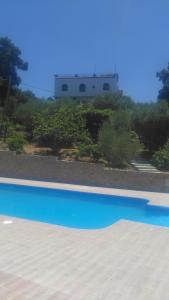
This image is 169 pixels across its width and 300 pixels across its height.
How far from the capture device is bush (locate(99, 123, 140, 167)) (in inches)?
562

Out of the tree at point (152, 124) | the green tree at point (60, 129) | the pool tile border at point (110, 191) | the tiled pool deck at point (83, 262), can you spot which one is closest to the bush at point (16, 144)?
Result: the green tree at point (60, 129)

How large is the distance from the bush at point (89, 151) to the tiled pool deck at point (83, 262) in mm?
8138

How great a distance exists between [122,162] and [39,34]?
9587 mm

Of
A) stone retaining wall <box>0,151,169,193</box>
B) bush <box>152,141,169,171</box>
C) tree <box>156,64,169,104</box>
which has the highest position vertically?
tree <box>156,64,169,104</box>

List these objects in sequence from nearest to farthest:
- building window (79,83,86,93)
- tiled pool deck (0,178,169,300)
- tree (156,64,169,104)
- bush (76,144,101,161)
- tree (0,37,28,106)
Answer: tiled pool deck (0,178,169,300), bush (76,144,101,161), tree (156,64,169,104), tree (0,37,28,106), building window (79,83,86,93)

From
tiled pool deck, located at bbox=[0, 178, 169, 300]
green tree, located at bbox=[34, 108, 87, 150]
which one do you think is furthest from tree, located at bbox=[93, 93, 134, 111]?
tiled pool deck, located at bbox=[0, 178, 169, 300]

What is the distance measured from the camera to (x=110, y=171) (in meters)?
13.2

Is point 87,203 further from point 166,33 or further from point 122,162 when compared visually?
point 166,33

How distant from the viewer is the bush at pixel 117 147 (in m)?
14.3

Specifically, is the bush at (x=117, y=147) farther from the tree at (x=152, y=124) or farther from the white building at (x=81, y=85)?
the white building at (x=81, y=85)

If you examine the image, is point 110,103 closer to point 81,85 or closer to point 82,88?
point 82,88

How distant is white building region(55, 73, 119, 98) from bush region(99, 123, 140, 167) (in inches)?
1539

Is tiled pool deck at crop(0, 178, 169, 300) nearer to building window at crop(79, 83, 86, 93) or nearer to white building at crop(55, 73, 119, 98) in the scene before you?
white building at crop(55, 73, 119, 98)

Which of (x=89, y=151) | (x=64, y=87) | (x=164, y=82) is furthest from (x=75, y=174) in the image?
(x=64, y=87)
